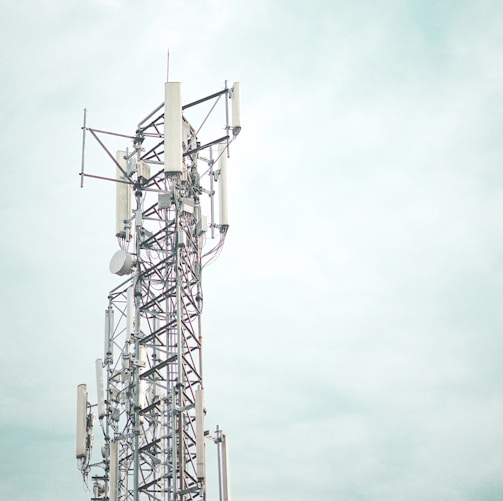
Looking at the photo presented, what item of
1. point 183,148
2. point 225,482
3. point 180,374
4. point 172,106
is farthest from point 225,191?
point 225,482

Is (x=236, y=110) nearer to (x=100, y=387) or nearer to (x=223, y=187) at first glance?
(x=223, y=187)

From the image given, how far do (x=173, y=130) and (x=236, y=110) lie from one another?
291 cm

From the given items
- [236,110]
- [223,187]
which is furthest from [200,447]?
[236,110]

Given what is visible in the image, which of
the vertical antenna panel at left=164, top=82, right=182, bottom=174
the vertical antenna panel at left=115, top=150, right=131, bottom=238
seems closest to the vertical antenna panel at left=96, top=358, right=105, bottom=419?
the vertical antenna panel at left=115, top=150, right=131, bottom=238

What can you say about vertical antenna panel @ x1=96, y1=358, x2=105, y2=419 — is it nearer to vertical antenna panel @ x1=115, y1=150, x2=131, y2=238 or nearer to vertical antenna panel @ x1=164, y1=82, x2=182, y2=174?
vertical antenna panel @ x1=115, y1=150, x2=131, y2=238

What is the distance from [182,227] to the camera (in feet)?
115

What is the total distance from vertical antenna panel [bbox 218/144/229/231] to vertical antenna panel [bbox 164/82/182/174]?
402 centimetres

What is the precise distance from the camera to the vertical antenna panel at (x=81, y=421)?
42375mm

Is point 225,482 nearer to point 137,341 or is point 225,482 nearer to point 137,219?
point 137,341

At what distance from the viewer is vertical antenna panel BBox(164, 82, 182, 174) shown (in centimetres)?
3322

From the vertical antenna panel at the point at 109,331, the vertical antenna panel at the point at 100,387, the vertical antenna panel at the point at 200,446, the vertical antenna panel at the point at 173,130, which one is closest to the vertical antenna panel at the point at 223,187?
the vertical antenna panel at the point at 173,130

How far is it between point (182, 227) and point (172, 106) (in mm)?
4614

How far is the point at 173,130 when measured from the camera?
110 feet

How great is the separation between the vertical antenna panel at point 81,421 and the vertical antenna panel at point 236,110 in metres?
16.3
